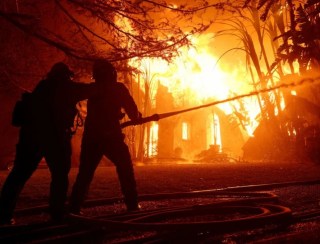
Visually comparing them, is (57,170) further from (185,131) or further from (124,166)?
(185,131)

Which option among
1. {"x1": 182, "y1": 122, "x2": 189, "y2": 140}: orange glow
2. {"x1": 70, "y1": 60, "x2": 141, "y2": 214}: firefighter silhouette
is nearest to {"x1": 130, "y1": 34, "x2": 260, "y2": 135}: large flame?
{"x1": 182, "y1": 122, "x2": 189, "y2": 140}: orange glow

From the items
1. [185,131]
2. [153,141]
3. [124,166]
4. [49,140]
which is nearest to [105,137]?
[124,166]

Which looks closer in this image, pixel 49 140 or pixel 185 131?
pixel 49 140

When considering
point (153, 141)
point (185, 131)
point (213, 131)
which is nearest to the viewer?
point (153, 141)

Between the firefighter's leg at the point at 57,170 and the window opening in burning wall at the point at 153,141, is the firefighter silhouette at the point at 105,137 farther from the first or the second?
the window opening in burning wall at the point at 153,141

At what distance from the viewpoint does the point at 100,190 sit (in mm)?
6754

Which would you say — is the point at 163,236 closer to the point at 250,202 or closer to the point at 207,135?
the point at 250,202

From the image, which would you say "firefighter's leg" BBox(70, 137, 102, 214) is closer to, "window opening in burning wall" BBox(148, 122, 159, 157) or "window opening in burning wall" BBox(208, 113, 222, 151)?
"window opening in burning wall" BBox(148, 122, 159, 157)

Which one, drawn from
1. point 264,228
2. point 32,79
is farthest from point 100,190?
point 32,79

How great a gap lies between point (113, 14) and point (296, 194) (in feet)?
16.0

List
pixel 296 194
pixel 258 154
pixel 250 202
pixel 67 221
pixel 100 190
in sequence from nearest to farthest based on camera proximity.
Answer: pixel 67 221, pixel 250 202, pixel 296 194, pixel 100 190, pixel 258 154

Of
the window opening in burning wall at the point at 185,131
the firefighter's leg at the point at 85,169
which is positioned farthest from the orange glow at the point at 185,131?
the firefighter's leg at the point at 85,169

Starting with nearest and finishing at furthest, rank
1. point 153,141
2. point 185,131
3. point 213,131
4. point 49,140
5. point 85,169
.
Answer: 1. point 49,140
2. point 85,169
3. point 153,141
4. point 185,131
5. point 213,131

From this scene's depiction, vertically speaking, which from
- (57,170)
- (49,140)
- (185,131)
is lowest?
(57,170)
